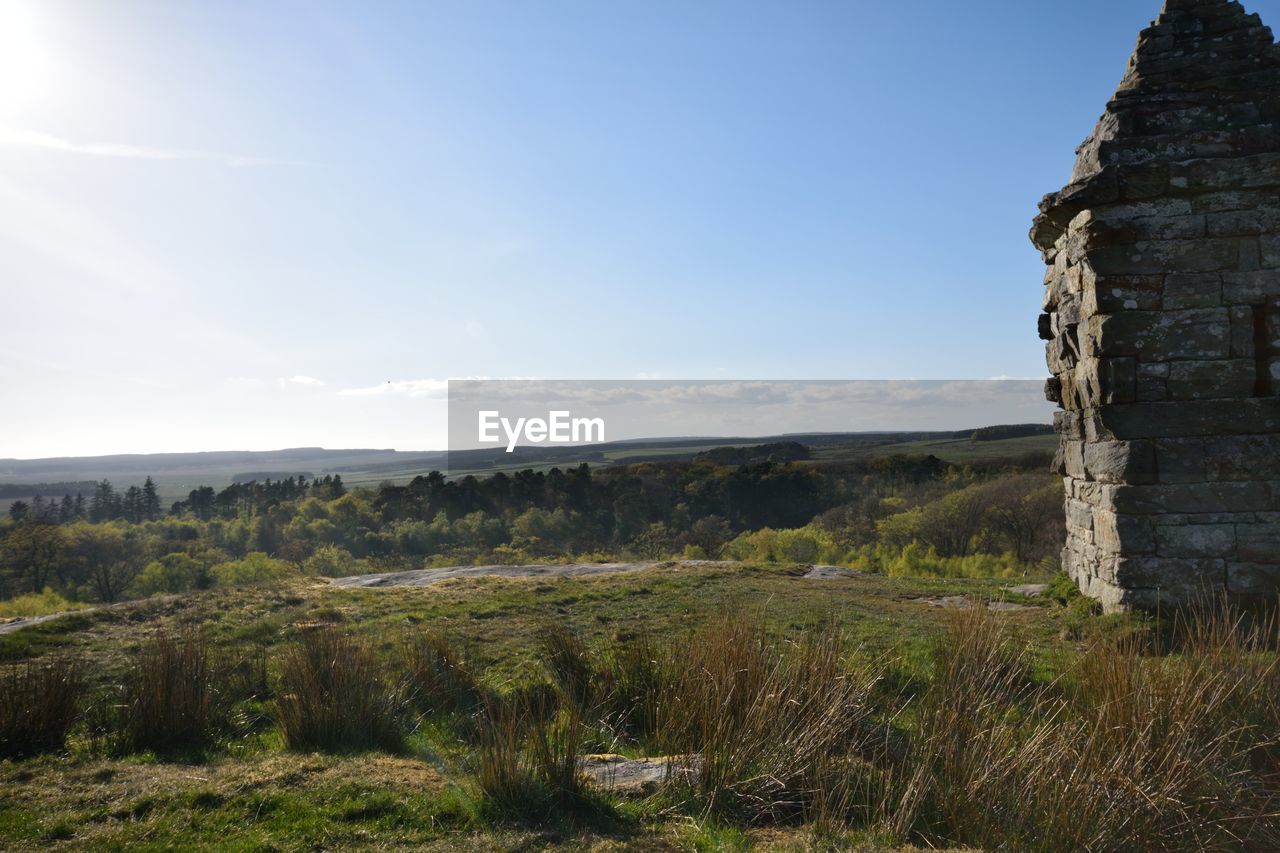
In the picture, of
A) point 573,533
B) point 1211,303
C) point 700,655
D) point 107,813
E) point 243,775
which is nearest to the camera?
point 107,813

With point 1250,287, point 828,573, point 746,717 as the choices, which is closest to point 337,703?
point 746,717

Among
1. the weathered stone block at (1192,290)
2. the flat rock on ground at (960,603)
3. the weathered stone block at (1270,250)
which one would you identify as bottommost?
the flat rock on ground at (960,603)

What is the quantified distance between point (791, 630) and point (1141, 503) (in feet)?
11.6

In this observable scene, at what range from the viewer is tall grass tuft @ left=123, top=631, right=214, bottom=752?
588cm

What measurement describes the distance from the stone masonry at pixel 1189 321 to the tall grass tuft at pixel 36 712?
9092 millimetres

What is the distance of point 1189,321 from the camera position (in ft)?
23.8

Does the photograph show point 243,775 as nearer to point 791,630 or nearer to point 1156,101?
point 791,630

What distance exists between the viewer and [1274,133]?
285 inches

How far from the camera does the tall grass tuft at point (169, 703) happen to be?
5879mm

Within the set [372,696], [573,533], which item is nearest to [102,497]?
[573,533]

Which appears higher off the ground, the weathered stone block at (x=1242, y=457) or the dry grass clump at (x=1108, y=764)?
the weathered stone block at (x=1242, y=457)

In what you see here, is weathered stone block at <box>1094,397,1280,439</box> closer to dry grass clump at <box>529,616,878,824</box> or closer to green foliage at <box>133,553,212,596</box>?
dry grass clump at <box>529,616,878,824</box>

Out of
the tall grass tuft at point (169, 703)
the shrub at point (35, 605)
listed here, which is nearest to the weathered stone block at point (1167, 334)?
the tall grass tuft at point (169, 703)

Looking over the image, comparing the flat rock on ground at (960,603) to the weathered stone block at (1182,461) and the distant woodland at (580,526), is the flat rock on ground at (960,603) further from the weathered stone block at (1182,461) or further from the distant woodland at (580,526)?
the distant woodland at (580,526)
